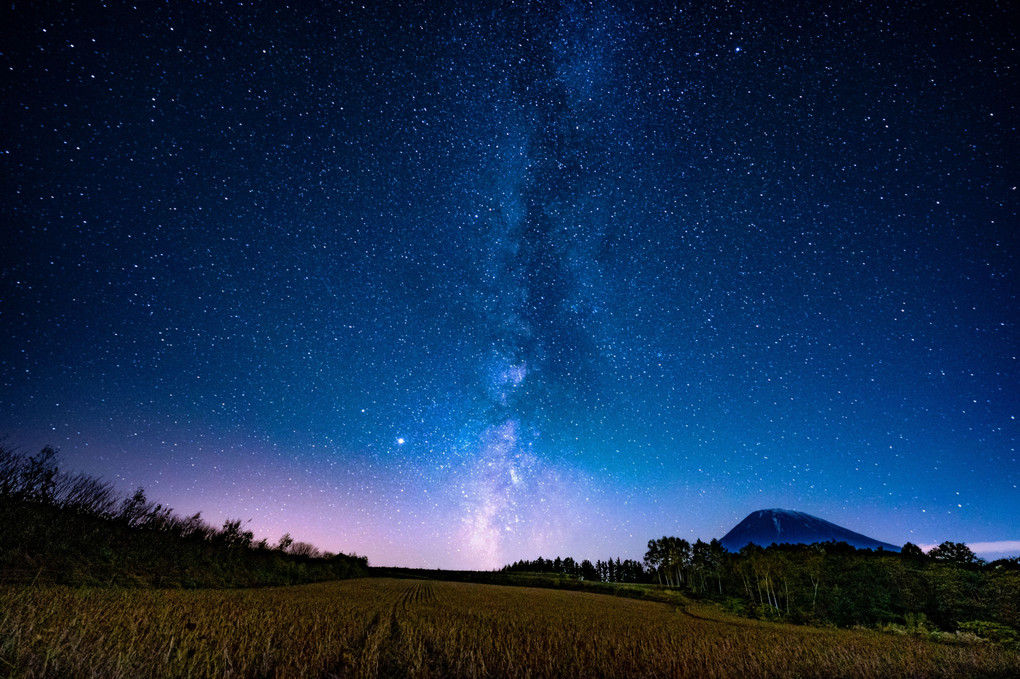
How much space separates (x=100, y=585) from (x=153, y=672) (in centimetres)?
1884

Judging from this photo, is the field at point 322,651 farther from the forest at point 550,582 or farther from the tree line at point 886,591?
the tree line at point 886,591

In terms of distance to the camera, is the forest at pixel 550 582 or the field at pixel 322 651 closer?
the field at pixel 322 651

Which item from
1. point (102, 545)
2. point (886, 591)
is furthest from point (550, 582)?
point (102, 545)

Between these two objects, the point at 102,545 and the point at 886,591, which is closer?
the point at 102,545

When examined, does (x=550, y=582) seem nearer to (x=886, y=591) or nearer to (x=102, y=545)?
(x=886, y=591)

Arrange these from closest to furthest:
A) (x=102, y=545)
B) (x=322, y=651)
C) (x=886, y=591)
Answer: (x=322, y=651)
(x=102, y=545)
(x=886, y=591)

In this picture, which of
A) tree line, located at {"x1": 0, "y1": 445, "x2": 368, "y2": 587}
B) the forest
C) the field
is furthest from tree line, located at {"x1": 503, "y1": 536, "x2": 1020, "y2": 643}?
tree line, located at {"x1": 0, "y1": 445, "x2": 368, "y2": 587}

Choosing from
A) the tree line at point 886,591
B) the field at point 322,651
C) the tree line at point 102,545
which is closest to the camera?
the field at point 322,651

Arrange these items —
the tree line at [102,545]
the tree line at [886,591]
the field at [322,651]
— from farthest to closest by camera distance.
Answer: the tree line at [886,591] → the tree line at [102,545] → the field at [322,651]

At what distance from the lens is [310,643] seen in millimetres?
9109

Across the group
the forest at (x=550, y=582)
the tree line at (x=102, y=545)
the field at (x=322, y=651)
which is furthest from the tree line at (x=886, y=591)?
the tree line at (x=102, y=545)

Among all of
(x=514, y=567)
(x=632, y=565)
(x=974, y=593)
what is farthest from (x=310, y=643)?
(x=514, y=567)

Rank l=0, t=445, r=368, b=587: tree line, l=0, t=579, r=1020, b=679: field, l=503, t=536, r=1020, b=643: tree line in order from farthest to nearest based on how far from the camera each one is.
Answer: l=503, t=536, r=1020, b=643: tree line
l=0, t=445, r=368, b=587: tree line
l=0, t=579, r=1020, b=679: field

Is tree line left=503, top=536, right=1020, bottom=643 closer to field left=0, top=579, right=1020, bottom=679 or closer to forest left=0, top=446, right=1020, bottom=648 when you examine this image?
forest left=0, top=446, right=1020, bottom=648
